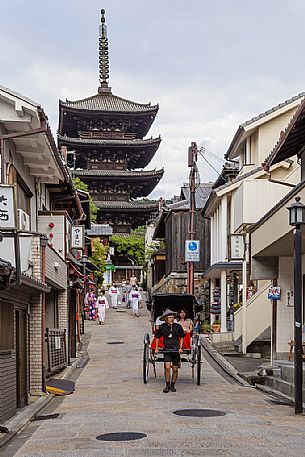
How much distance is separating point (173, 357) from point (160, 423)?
5.03 metres

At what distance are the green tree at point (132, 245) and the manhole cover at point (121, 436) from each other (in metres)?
54.9

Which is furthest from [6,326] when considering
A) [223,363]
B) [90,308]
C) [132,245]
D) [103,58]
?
[103,58]

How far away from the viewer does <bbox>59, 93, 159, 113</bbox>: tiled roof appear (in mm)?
62312

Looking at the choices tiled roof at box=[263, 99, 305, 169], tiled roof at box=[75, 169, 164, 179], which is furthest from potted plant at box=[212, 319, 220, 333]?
tiled roof at box=[75, 169, 164, 179]

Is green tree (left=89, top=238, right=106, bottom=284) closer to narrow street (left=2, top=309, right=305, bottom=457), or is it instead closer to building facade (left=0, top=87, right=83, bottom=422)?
building facade (left=0, top=87, right=83, bottom=422)

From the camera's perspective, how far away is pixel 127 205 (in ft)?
213

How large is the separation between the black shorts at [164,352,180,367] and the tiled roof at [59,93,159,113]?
46.8 m

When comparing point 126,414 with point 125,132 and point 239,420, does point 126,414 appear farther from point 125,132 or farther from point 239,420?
point 125,132

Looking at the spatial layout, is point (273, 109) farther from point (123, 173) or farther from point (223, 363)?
point (123, 173)

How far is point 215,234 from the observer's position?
35781 millimetres

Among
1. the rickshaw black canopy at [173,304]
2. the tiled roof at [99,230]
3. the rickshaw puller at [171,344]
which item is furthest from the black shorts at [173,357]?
the tiled roof at [99,230]

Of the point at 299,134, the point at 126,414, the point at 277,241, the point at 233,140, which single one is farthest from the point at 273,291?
the point at 233,140

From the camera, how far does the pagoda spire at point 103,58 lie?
68.3m

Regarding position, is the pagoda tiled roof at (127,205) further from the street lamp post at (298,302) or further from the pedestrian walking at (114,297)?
the street lamp post at (298,302)
